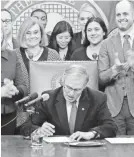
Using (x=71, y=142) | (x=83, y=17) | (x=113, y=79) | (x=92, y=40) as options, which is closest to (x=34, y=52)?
(x=92, y=40)

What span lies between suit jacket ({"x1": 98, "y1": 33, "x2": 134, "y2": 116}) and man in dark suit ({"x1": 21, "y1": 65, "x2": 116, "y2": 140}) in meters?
0.55

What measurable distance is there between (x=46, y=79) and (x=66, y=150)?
4.15 feet

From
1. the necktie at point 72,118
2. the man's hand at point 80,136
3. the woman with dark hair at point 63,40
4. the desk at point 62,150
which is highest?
the woman with dark hair at point 63,40

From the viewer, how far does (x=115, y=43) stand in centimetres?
434

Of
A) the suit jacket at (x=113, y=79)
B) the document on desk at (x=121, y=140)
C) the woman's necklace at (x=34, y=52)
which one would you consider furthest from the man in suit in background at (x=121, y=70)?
the document on desk at (x=121, y=140)

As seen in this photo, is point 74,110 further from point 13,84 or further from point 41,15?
point 41,15

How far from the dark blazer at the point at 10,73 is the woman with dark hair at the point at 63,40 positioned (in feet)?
2.86

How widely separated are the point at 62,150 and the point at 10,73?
1.08 m

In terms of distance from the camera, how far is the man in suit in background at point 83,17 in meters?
Answer: 4.82

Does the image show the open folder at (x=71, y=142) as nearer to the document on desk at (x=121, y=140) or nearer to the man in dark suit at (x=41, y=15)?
the document on desk at (x=121, y=140)

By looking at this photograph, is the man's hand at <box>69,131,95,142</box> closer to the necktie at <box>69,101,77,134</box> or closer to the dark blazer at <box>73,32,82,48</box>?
the necktie at <box>69,101,77,134</box>

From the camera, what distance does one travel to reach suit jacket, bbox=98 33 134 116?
425 centimetres

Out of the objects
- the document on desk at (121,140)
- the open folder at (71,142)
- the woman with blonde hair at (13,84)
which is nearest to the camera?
the open folder at (71,142)

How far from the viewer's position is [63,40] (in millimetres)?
4727
